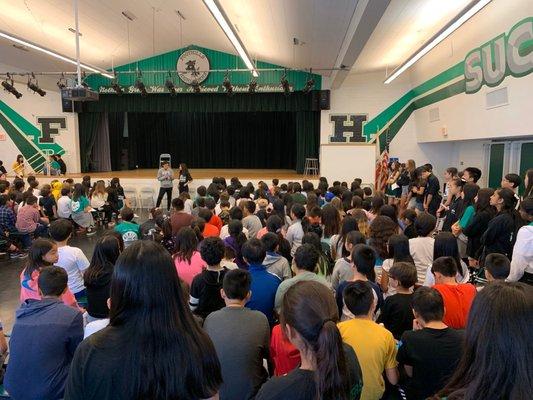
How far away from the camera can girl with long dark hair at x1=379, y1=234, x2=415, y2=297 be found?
314 cm

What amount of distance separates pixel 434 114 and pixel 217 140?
1143 centimetres

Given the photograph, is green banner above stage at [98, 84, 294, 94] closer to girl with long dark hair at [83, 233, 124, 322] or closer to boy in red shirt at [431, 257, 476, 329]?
girl with long dark hair at [83, 233, 124, 322]

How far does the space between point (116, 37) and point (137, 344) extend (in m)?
11.7

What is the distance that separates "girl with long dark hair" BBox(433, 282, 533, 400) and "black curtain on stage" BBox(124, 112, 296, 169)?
18.1 m

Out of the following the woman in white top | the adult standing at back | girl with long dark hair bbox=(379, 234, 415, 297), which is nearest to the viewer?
Result: girl with long dark hair bbox=(379, 234, 415, 297)

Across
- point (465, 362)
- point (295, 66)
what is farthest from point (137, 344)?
point (295, 66)

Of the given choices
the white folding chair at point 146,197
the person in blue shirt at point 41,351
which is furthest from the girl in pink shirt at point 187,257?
the white folding chair at point 146,197

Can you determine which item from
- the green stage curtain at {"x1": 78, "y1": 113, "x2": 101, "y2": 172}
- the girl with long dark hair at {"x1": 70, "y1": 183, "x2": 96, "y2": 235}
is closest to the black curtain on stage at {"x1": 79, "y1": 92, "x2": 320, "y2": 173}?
the green stage curtain at {"x1": 78, "y1": 113, "x2": 101, "y2": 172}

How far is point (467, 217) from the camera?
4828mm

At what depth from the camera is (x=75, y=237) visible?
8.59 m

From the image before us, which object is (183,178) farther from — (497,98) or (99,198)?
(497,98)

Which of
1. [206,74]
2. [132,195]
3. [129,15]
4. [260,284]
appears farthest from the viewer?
[206,74]

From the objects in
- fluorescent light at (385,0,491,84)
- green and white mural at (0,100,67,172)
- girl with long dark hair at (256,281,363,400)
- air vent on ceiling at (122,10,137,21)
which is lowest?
girl with long dark hair at (256,281,363,400)

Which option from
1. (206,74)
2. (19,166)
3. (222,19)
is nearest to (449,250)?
(222,19)
